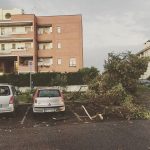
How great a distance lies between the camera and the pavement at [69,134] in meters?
13.8

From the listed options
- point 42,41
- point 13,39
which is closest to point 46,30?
point 42,41

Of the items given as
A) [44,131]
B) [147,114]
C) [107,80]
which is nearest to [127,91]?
[107,80]

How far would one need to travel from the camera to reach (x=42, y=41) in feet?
228

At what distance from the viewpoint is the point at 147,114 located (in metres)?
22.0

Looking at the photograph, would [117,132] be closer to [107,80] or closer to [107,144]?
[107,144]

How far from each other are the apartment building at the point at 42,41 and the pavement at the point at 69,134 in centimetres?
4440

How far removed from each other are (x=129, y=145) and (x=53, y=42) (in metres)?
55.6

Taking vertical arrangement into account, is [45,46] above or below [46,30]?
below

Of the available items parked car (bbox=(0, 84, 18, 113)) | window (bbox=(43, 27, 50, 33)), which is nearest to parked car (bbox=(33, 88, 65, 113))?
parked car (bbox=(0, 84, 18, 113))

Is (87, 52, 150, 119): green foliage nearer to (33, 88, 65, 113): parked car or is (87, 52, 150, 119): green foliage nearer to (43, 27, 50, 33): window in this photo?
Answer: (33, 88, 65, 113): parked car

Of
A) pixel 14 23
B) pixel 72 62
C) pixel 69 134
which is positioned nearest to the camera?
pixel 69 134

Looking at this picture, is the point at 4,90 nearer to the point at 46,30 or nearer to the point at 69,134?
the point at 69,134

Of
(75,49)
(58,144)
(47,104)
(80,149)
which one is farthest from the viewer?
(75,49)

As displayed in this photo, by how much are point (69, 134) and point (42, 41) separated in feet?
176
